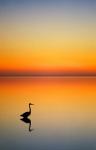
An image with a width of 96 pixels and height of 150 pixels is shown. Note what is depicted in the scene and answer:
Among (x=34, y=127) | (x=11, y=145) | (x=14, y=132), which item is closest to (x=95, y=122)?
(x=34, y=127)

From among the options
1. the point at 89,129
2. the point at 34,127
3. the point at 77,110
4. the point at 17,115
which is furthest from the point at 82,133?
the point at 77,110

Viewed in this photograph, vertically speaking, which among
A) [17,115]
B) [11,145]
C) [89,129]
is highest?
[17,115]

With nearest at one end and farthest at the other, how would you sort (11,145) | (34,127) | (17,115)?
(11,145) < (34,127) < (17,115)

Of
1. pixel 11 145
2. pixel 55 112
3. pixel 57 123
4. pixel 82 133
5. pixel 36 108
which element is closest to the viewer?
pixel 11 145

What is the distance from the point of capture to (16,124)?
6039 millimetres

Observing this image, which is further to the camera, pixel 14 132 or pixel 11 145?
pixel 14 132

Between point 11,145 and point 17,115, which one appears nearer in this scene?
point 11,145

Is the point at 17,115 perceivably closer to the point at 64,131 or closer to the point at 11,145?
the point at 64,131

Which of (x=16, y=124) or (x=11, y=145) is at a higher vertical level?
(x=16, y=124)

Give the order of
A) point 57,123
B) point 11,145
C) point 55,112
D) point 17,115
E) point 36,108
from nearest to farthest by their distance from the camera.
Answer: point 11,145 → point 57,123 → point 17,115 → point 55,112 → point 36,108

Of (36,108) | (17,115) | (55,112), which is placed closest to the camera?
(17,115)

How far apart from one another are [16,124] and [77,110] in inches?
87.2

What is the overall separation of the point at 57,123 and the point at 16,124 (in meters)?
0.73

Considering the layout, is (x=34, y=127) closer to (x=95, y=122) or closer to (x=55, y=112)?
(x=95, y=122)
